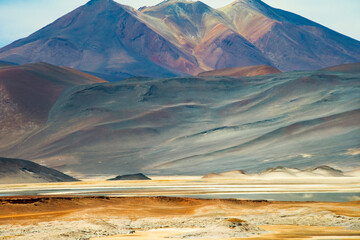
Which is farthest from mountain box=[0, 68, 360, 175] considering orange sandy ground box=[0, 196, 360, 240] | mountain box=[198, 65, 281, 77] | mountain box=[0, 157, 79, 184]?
orange sandy ground box=[0, 196, 360, 240]

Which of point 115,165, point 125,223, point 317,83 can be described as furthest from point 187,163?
point 125,223

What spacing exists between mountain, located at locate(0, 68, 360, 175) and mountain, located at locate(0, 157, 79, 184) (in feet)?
85.9

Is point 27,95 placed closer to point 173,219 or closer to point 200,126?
point 200,126

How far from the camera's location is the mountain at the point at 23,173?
229 ft

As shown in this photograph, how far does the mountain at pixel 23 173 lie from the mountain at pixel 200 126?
26.2m

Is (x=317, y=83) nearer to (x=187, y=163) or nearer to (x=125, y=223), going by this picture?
(x=187, y=163)

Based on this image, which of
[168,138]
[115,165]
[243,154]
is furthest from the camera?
[168,138]

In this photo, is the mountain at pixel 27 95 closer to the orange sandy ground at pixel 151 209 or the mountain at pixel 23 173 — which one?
the mountain at pixel 23 173

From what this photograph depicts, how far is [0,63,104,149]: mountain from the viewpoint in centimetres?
14025

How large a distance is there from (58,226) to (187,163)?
7939 centimetres

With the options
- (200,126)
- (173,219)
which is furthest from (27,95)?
(173,219)

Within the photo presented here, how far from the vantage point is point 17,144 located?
134000mm

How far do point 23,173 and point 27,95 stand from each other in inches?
3166

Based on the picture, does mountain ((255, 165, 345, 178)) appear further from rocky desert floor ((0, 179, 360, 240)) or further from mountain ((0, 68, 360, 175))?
rocky desert floor ((0, 179, 360, 240))
